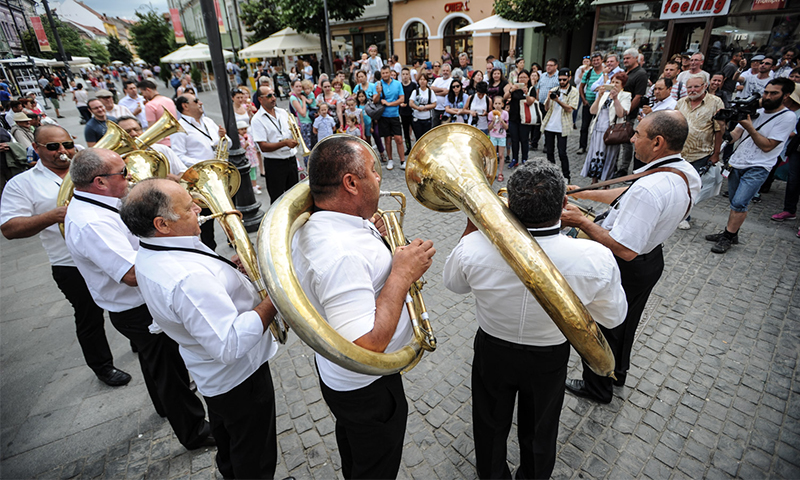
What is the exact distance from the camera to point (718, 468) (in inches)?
101

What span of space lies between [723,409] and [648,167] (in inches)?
78.4

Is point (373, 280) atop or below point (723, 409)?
atop

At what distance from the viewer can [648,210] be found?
8.13ft

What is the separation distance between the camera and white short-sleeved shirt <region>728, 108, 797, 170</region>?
4812 mm

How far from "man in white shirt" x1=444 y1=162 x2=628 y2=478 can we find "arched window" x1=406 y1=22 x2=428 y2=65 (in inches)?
941

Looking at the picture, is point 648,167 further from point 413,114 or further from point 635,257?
point 413,114

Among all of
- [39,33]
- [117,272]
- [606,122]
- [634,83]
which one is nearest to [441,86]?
[606,122]

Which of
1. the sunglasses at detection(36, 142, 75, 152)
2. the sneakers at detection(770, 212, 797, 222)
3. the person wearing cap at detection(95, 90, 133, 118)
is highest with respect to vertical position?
the person wearing cap at detection(95, 90, 133, 118)

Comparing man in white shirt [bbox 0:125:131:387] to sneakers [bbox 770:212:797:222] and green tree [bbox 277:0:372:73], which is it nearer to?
sneakers [bbox 770:212:797:222]

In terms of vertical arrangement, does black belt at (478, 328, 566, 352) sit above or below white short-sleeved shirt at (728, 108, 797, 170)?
below

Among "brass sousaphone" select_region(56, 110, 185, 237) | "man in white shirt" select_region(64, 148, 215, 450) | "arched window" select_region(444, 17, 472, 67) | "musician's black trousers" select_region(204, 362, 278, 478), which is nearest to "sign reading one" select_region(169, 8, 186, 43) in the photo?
"arched window" select_region(444, 17, 472, 67)

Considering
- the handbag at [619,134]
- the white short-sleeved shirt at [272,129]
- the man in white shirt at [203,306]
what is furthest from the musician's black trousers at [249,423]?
the handbag at [619,134]

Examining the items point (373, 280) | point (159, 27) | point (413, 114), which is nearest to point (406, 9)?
point (413, 114)

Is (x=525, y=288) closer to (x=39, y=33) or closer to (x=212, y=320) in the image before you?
(x=212, y=320)
